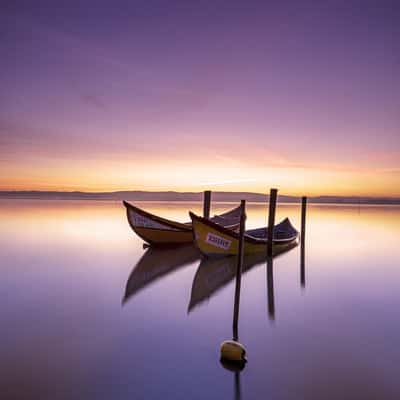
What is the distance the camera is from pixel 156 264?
42.4 feet

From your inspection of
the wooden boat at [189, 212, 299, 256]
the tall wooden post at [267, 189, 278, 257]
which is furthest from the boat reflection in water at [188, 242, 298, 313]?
the tall wooden post at [267, 189, 278, 257]

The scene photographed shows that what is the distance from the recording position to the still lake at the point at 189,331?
14.9 ft

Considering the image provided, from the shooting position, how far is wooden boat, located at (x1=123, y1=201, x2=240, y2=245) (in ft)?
50.4

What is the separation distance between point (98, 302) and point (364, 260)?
12790mm

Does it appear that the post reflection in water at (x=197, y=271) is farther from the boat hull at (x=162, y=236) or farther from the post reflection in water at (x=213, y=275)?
the boat hull at (x=162, y=236)

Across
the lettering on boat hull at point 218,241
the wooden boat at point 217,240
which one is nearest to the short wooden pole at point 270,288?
the wooden boat at point 217,240

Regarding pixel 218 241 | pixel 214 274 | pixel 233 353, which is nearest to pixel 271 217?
pixel 218 241

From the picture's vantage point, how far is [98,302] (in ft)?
27.0

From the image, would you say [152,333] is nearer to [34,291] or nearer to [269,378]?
[269,378]

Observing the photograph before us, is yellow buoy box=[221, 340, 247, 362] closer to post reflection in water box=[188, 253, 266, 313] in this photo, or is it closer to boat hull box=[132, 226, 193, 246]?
post reflection in water box=[188, 253, 266, 313]

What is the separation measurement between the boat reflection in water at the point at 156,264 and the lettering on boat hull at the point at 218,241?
143 centimetres

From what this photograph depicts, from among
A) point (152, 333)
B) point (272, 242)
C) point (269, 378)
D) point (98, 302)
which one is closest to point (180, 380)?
point (269, 378)

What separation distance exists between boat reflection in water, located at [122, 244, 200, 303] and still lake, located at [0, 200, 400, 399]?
3.0 inches

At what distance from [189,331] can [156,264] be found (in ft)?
22.0
